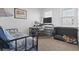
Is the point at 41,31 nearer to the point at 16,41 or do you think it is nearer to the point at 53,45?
the point at 53,45

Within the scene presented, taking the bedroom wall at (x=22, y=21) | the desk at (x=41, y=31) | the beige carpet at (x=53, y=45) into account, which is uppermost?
the bedroom wall at (x=22, y=21)

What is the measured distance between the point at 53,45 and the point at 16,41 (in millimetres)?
576

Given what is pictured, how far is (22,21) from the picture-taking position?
1.87 metres

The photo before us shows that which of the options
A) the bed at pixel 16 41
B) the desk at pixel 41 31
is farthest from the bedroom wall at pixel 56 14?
the bed at pixel 16 41

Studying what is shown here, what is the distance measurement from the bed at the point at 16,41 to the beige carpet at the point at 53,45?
0.26ft

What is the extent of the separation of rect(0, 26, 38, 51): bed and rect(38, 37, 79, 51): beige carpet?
0.26ft

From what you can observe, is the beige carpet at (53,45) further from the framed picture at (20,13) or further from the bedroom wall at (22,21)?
the framed picture at (20,13)

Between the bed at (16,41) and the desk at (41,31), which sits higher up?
the desk at (41,31)

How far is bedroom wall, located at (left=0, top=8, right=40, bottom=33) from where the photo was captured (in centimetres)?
185

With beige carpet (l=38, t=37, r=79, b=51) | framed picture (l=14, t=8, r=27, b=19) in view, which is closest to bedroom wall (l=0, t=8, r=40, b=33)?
framed picture (l=14, t=8, r=27, b=19)

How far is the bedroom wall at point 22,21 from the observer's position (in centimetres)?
185

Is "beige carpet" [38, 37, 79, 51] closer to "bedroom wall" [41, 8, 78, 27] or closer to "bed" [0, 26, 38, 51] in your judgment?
"bed" [0, 26, 38, 51]

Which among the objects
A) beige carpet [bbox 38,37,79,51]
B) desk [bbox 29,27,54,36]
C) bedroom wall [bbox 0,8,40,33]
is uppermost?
bedroom wall [bbox 0,8,40,33]
